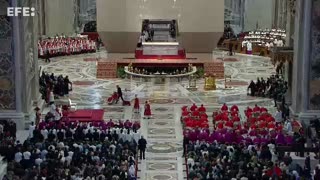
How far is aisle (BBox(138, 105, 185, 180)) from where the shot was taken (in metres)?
22.7

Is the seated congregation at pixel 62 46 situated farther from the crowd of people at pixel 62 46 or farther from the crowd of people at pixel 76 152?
the crowd of people at pixel 76 152

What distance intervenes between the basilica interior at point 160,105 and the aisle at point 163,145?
45 millimetres

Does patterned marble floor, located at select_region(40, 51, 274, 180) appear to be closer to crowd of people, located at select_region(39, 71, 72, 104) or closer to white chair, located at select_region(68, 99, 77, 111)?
white chair, located at select_region(68, 99, 77, 111)

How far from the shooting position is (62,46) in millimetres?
47875

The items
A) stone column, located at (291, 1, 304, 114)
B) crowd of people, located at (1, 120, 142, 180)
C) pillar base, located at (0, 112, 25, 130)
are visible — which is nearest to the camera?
crowd of people, located at (1, 120, 142, 180)

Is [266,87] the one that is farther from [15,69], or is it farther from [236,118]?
[15,69]

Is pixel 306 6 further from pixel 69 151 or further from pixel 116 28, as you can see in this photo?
pixel 116 28

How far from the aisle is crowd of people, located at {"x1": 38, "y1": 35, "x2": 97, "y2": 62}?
50.8 feet

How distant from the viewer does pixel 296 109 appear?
91.1 ft

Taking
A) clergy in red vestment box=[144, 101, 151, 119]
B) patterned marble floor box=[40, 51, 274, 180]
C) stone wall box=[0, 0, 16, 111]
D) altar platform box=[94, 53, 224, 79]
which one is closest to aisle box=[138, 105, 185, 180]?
patterned marble floor box=[40, 51, 274, 180]

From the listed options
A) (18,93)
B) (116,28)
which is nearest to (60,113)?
(18,93)

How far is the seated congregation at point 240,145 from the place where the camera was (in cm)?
1983

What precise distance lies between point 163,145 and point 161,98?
8704mm

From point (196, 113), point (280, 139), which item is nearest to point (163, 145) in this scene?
point (196, 113)
